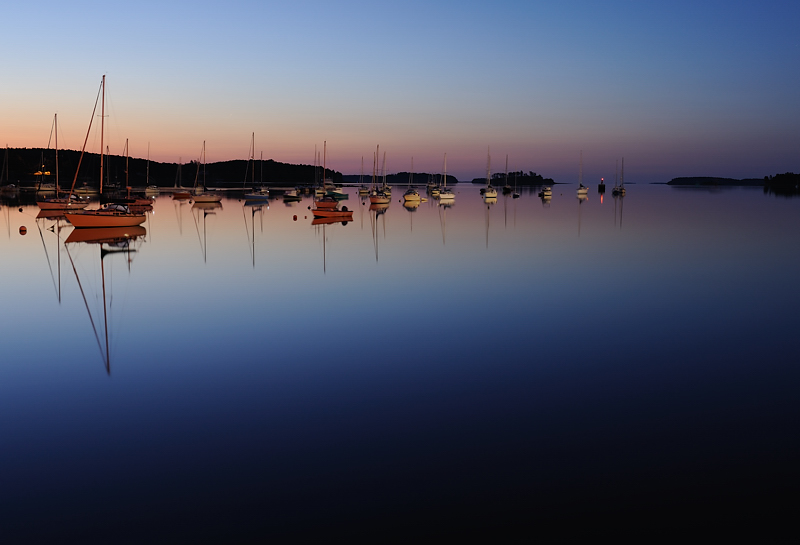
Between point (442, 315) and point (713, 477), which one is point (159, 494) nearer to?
point (713, 477)

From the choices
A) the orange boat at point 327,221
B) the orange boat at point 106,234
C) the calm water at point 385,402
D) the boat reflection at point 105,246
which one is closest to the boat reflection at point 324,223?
the orange boat at point 327,221

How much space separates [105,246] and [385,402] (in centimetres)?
2480

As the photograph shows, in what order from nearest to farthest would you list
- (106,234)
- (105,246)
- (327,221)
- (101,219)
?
(105,246) → (106,234) → (101,219) → (327,221)

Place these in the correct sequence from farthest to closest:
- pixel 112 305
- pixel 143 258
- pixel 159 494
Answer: pixel 143 258 < pixel 112 305 < pixel 159 494

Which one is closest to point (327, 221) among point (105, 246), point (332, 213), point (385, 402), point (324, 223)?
point (332, 213)

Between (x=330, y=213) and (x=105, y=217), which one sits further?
(x=330, y=213)

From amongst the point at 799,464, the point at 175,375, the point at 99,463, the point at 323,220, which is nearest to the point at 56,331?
the point at 175,375

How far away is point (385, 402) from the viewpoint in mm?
9109

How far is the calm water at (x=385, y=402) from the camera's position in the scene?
616 centimetres

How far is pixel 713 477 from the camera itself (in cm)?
670

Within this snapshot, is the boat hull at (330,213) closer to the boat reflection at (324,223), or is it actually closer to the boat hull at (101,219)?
the boat reflection at (324,223)

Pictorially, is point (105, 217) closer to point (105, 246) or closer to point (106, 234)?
point (106, 234)

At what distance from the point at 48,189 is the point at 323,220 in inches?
2418

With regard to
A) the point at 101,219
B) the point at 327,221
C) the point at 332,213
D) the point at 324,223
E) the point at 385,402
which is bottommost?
the point at 385,402
